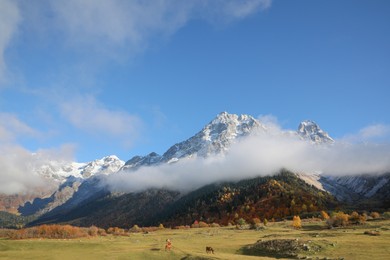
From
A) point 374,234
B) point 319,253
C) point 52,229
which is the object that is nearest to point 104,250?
point 319,253

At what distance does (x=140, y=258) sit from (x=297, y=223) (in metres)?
99.1

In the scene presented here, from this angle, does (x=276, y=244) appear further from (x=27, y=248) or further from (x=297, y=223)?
(x=297, y=223)

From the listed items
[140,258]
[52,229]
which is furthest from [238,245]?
[52,229]

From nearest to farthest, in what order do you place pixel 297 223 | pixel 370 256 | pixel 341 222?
pixel 370 256 < pixel 341 222 < pixel 297 223

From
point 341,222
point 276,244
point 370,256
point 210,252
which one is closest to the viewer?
point 370,256

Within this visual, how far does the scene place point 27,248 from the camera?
311 feet

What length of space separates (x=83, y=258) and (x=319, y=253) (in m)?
48.7

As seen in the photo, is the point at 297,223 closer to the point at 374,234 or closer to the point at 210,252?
the point at 374,234

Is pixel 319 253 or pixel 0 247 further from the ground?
pixel 0 247

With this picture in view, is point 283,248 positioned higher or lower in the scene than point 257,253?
higher

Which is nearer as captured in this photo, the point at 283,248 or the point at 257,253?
the point at 283,248

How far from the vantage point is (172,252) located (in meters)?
80.3

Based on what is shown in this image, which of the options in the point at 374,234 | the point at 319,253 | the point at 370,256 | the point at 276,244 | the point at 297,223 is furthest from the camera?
the point at 297,223

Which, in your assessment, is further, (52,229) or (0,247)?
(52,229)
